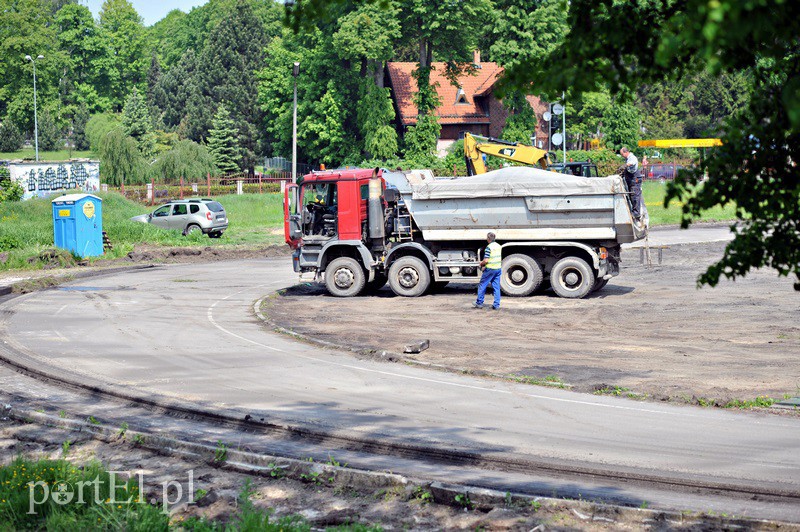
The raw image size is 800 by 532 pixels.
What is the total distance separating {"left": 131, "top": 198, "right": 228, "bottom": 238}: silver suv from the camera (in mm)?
41469

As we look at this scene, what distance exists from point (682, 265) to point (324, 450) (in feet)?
72.5

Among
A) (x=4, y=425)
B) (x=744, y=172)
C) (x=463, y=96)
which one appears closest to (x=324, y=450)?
(x=4, y=425)

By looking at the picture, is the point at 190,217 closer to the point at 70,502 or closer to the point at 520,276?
the point at 520,276

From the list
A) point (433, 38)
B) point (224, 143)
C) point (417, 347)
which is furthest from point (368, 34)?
point (417, 347)

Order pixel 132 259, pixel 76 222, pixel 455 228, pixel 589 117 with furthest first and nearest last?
pixel 589 117, pixel 132 259, pixel 76 222, pixel 455 228

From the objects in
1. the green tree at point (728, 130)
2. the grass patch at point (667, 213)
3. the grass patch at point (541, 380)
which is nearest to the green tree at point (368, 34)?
the grass patch at point (667, 213)

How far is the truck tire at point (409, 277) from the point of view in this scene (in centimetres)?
2442

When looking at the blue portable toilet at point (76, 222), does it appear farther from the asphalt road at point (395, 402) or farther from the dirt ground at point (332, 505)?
the dirt ground at point (332, 505)

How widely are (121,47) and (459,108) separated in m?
67.1

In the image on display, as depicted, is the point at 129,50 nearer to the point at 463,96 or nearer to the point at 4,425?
the point at 463,96

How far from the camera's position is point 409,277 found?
24.5 m

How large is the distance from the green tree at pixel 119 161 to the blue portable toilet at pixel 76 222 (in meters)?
28.3

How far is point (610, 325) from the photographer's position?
65.6ft

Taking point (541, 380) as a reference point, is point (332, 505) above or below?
below
